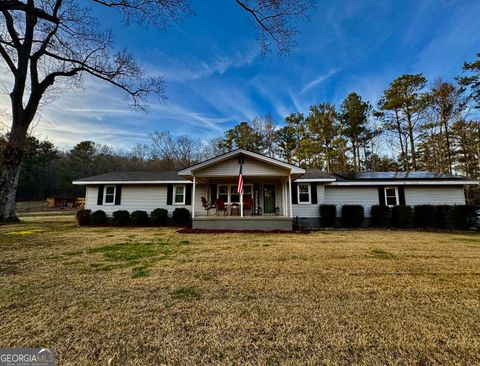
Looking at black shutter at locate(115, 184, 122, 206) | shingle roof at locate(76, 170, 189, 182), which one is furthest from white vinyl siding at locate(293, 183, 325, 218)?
black shutter at locate(115, 184, 122, 206)

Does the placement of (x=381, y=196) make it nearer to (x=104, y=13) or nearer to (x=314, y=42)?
(x=314, y=42)

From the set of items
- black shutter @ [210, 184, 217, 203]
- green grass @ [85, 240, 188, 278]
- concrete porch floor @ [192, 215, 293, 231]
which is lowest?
green grass @ [85, 240, 188, 278]

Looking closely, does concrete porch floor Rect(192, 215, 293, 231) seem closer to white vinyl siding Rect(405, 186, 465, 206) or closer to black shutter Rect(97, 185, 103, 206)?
black shutter Rect(97, 185, 103, 206)

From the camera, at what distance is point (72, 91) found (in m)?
14.8

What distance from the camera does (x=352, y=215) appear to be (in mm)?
13016

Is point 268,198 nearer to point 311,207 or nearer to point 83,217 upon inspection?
point 311,207

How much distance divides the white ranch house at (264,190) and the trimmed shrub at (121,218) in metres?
0.86

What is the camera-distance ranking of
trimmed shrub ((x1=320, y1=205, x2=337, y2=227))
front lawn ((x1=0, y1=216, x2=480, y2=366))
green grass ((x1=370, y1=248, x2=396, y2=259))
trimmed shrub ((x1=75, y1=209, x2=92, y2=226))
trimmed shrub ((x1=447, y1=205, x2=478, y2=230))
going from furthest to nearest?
1. trimmed shrub ((x1=75, y1=209, x2=92, y2=226))
2. trimmed shrub ((x1=320, y1=205, x2=337, y2=227))
3. trimmed shrub ((x1=447, y1=205, x2=478, y2=230))
4. green grass ((x1=370, y1=248, x2=396, y2=259))
5. front lawn ((x1=0, y1=216, x2=480, y2=366))

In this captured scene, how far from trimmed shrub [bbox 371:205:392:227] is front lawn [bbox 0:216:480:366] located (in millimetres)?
7576

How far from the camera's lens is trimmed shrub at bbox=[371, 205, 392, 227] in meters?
12.9

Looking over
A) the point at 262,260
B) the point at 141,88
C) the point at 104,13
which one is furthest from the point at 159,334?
the point at 141,88

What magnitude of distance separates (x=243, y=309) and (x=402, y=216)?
1324 centimetres

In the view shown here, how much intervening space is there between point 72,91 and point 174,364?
18308 mm

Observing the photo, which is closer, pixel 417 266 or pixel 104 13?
pixel 417 266
